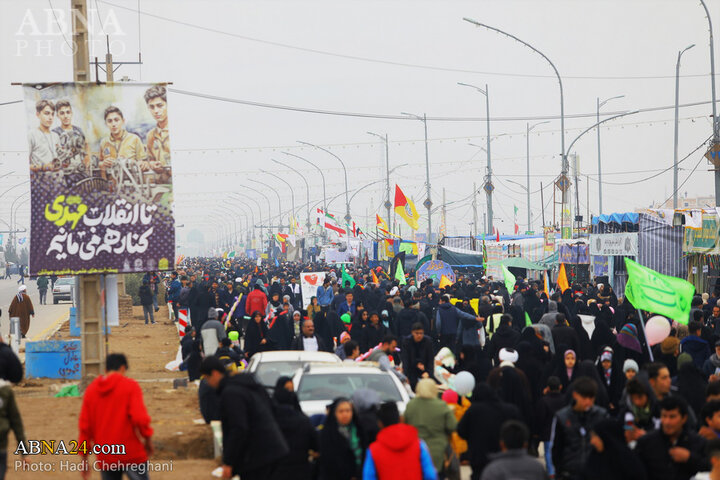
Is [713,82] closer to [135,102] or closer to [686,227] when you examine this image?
[686,227]

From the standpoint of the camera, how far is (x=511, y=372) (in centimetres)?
940

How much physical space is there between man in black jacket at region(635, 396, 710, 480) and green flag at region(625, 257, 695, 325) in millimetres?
5158

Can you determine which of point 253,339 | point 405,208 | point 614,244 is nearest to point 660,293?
point 253,339

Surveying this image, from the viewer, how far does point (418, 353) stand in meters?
12.6

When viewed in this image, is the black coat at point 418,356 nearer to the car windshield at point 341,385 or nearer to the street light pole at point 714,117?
the car windshield at point 341,385

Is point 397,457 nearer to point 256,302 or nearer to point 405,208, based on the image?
point 256,302

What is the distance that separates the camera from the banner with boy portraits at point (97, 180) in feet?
50.0

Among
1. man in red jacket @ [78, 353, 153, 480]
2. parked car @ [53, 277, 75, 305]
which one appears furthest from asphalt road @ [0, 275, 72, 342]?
man in red jacket @ [78, 353, 153, 480]

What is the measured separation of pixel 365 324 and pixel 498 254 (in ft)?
63.8

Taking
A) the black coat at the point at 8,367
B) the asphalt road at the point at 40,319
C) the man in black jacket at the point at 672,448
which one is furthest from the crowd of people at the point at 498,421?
the asphalt road at the point at 40,319

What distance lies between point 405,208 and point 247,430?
38.8 metres

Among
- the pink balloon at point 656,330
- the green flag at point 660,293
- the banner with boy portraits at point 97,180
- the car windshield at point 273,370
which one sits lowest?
the car windshield at point 273,370

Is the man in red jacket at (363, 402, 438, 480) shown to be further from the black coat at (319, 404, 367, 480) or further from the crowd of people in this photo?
the black coat at (319, 404, 367, 480)

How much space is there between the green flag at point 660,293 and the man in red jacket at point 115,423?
6646mm
